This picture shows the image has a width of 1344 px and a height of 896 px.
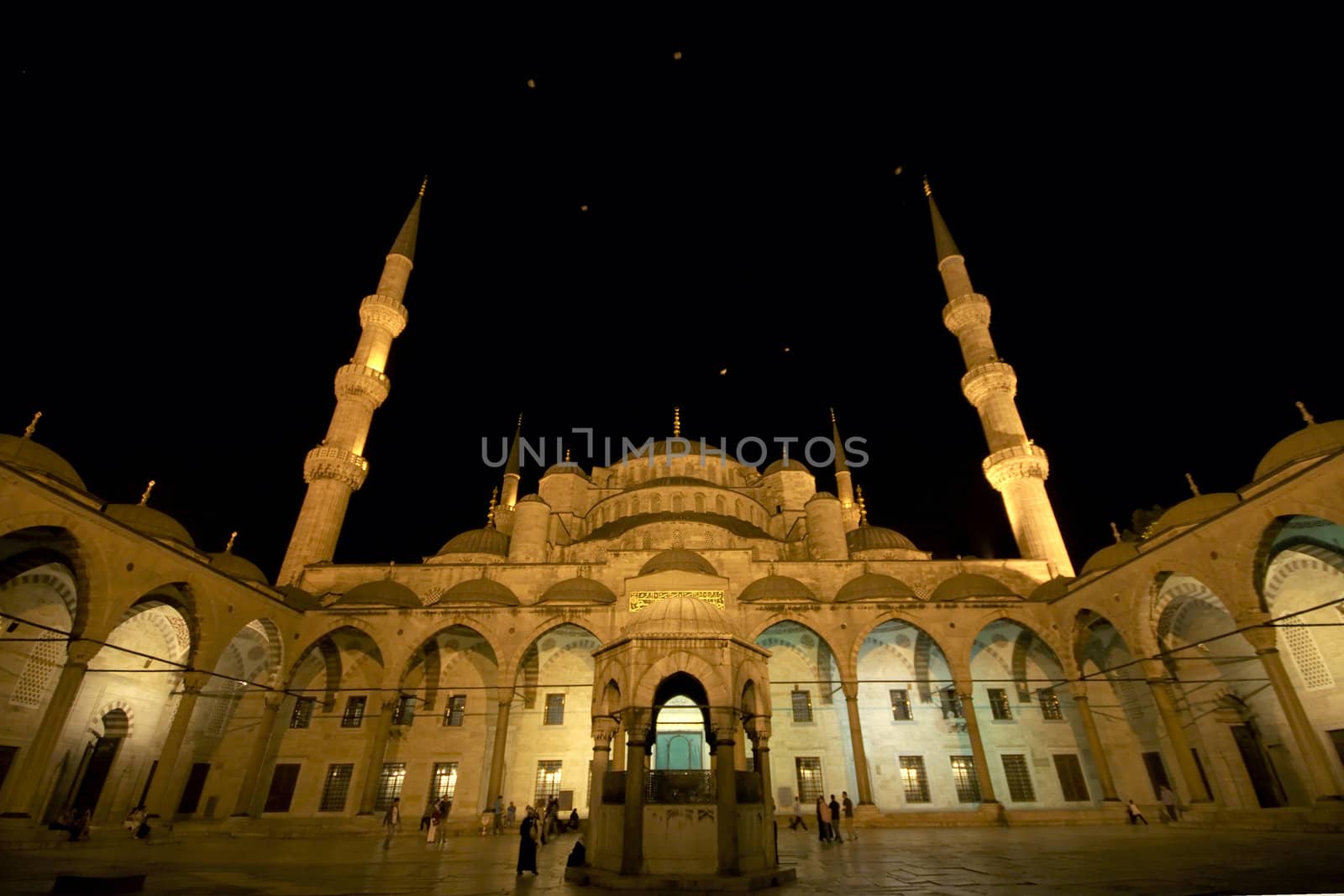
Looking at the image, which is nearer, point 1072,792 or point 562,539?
point 1072,792

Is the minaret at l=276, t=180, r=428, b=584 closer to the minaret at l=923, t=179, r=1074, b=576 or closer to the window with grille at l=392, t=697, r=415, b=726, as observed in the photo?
the window with grille at l=392, t=697, r=415, b=726

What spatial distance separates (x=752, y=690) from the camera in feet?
27.7

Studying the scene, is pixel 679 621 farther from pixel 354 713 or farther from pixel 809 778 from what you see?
pixel 354 713

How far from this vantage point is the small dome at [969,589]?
1891cm

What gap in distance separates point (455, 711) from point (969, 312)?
2528 cm

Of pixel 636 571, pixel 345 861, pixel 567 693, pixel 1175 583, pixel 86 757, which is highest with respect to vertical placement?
pixel 636 571

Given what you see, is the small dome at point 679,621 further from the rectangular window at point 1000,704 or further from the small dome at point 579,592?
the rectangular window at point 1000,704

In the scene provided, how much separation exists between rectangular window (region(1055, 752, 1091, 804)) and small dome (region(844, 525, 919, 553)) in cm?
846

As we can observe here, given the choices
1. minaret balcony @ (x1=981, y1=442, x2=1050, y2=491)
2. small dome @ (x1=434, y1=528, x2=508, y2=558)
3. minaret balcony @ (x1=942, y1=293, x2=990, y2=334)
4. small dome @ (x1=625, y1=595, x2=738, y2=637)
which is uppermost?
minaret balcony @ (x1=942, y1=293, x2=990, y2=334)

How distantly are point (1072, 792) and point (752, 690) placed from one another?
1670 cm

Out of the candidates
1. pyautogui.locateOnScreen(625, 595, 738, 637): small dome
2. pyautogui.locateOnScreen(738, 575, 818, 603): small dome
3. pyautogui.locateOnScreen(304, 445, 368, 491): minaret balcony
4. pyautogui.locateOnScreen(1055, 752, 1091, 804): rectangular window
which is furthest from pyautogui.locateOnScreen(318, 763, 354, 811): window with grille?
pyautogui.locateOnScreen(1055, 752, 1091, 804): rectangular window

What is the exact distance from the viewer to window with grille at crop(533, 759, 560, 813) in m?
18.9

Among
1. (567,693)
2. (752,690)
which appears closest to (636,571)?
(567,693)

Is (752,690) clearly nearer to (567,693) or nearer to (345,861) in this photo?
(345,861)
